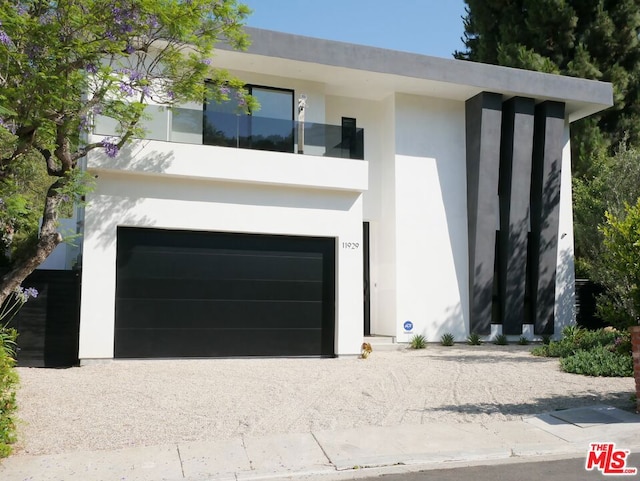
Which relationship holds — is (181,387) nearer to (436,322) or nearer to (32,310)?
(32,310)

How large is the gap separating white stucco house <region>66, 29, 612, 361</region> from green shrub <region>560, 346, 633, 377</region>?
14.5ft

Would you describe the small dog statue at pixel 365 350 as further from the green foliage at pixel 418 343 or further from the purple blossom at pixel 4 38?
the purple blossom at pixel 4 38

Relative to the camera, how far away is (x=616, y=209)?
17375mm

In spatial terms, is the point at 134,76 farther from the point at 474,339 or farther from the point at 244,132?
the point at 474,339

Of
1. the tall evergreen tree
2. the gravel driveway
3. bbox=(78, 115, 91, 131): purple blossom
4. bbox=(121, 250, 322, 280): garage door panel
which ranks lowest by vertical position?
the gravel driveway

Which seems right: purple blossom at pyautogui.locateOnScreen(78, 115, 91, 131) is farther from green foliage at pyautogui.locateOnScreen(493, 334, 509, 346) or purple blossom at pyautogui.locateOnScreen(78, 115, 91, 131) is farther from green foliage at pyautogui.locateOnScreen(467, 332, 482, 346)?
green foliage at pyautogui.locateOnScreen(493, 334, 509, 346)

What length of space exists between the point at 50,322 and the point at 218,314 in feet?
10.7

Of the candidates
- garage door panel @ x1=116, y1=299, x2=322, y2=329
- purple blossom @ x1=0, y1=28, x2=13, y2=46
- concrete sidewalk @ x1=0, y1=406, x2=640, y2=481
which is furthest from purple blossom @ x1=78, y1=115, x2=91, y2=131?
concrete sidewalk @ x1=0, y1=406, x2=640, y2=481

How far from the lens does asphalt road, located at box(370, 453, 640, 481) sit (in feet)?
18.5

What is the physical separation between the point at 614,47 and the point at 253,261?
61.9 feet

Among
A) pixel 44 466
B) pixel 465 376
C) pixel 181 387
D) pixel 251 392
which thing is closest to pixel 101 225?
pixel 181 387

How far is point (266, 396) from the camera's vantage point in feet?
30.2

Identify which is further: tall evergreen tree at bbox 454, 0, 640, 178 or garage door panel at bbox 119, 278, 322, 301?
tall evergreen tree at bbox 454, 0, 640, 178

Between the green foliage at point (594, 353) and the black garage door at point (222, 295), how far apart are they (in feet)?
16.5
